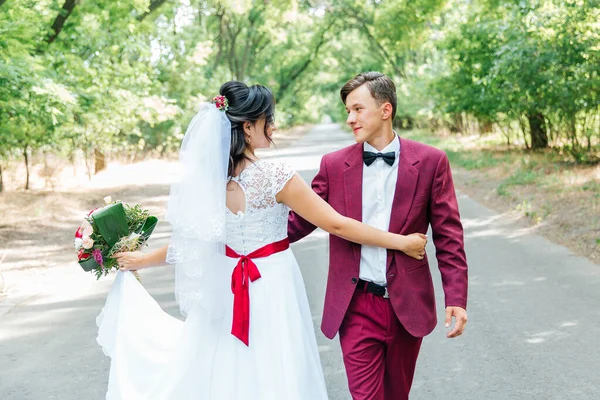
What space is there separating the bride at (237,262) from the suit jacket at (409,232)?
12 centimetres

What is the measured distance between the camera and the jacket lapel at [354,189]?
3.48 meters

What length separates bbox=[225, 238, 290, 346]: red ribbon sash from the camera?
11.8ft

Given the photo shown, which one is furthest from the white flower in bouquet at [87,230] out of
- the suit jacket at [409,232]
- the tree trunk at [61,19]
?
the tree trunk at [61,19]

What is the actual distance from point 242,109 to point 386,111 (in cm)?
69

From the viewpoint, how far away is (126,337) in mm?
4023

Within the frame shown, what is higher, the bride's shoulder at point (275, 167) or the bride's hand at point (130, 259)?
the bride's shoulder at point (275, 167)

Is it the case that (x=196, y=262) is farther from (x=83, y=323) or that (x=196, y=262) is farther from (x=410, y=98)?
(x=410, y=98)

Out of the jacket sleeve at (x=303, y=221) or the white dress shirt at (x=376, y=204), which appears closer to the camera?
the white dress shirt at (x=376, y=204)

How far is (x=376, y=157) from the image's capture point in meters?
3.49

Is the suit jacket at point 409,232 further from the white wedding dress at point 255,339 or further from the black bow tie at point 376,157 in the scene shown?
the white wedding dress at point 255,339

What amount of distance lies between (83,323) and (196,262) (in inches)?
164

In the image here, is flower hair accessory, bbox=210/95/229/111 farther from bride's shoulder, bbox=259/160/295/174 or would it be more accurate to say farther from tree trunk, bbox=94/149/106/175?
tree trunk, bbox=94/149/106/175

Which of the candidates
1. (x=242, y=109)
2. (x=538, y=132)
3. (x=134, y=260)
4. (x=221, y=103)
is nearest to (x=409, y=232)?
(x=242, y=109)

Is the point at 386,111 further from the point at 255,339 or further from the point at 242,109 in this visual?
the point at 255,339
